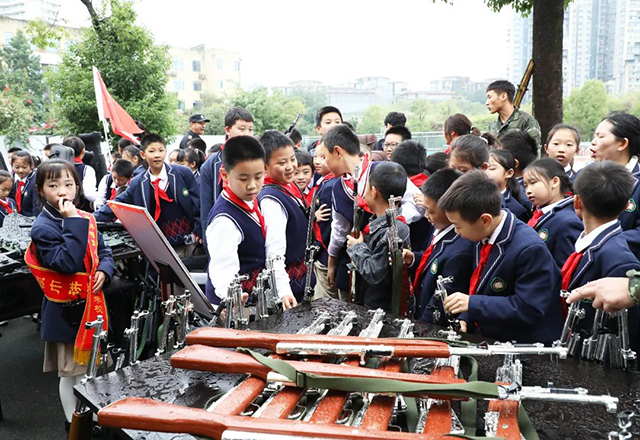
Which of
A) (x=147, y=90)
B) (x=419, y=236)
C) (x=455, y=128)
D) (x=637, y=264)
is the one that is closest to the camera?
(x=637, y=264)

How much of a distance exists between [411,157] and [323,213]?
894 mm

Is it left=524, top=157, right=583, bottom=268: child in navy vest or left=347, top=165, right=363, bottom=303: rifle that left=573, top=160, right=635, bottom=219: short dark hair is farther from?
left=347, top=165, right=363, bottom=303: rifle

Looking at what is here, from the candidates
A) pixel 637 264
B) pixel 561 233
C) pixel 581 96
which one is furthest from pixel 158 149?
pixel 581 96

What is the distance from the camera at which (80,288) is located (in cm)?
323

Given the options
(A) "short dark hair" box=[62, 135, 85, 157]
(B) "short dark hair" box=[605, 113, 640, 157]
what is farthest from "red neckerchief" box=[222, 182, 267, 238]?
(A) "short dark hair" box=[62, 135, 85, 157]

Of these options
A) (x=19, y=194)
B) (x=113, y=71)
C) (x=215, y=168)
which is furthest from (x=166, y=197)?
(x=113, y=71)

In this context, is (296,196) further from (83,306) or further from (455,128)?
(455,128)

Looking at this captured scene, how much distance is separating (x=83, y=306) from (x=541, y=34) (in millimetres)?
6892

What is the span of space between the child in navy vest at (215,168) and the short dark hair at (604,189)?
3106 mm

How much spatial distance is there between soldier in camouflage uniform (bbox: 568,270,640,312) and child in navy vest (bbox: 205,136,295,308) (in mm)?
1445

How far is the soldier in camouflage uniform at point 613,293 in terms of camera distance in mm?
1732

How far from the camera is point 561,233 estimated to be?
9.36ft

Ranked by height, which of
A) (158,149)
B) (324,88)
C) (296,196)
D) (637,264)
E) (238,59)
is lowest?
(637,264)

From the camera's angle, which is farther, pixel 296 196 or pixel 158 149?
pixel 158 149
